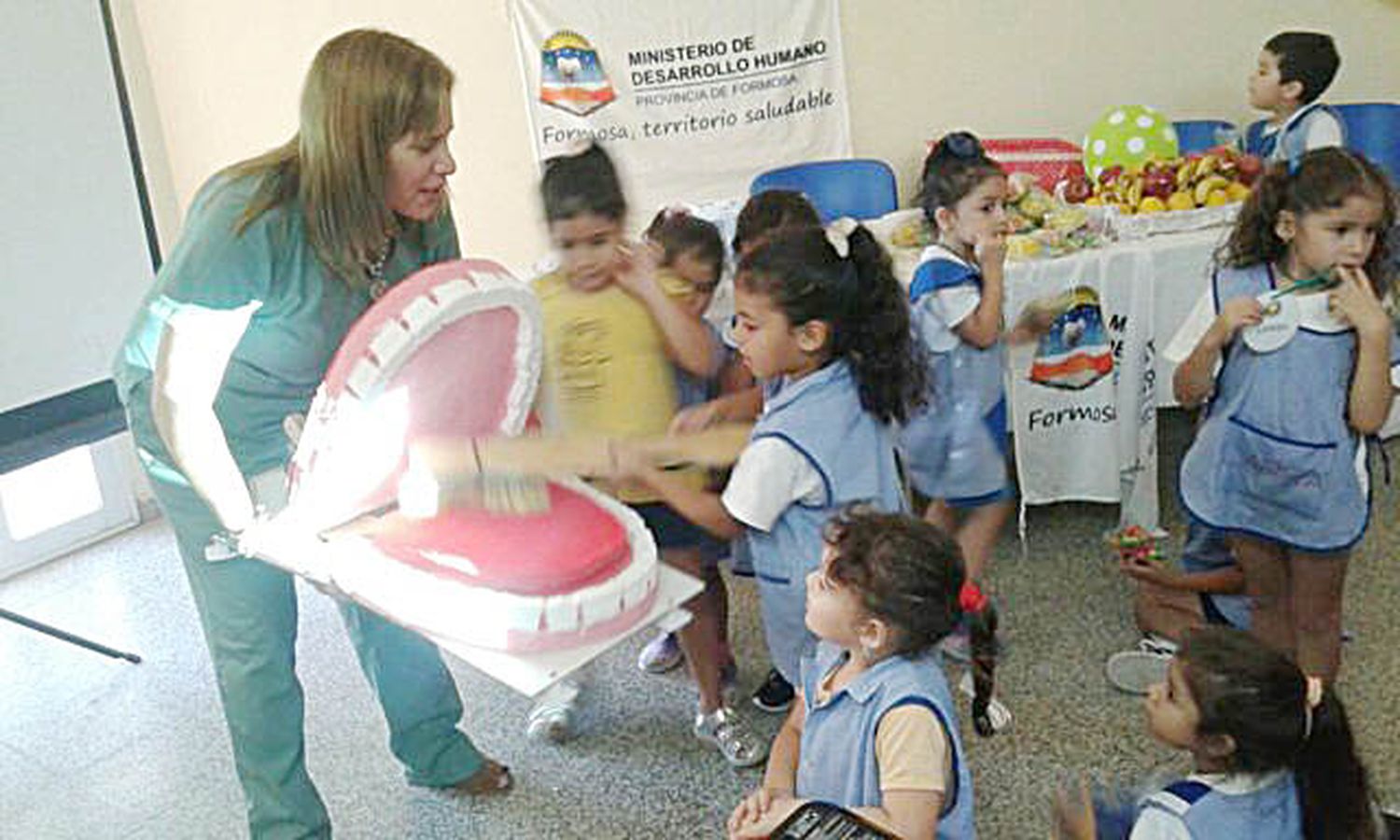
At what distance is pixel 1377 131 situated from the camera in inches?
129

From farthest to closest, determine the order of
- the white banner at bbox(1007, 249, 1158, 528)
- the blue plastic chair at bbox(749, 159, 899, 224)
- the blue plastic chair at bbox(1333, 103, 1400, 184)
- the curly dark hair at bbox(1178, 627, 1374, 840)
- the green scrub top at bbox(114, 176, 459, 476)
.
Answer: the blue plastic chair at bbox(749, 159, 899, 224) < the blue plastic chair at bbox(1333, 103, 1400, 184) < the white banner at bbox(1007, 249, 1158, 528) < the green scrub top at bbox(114, 176, 459, 476) < the curly dark hair at bbox(1178, 627, 1374, 840)

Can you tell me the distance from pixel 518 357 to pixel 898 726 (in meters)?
0.52

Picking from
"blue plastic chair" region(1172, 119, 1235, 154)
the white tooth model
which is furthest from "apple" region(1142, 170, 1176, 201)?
the white tooth model

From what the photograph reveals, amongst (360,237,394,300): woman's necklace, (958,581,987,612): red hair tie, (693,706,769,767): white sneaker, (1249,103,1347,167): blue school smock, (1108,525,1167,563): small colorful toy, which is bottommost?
(693,706,769,767): white sneaker

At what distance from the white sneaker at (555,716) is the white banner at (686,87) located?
1584 millimetres

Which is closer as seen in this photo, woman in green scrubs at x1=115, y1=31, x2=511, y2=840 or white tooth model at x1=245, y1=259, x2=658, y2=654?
white tooth model at x1=245, y1=259, x2=658, y2=654

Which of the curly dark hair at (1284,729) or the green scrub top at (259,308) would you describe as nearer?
the curly dark hair at (1284,729)

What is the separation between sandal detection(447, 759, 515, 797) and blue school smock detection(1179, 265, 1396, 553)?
1.22m

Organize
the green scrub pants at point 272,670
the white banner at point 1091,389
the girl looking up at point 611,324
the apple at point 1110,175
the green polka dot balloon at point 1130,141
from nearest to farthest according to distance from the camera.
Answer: the girl looking up at point 611,324 < the green scrub pants at point 272,670 < the white banner at point 1091,389 < the apple at point 1110,175 < the green polka dot balloon at point 1130,141

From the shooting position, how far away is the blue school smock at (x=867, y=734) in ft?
4.20

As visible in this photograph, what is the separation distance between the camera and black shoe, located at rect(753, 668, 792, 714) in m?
2.19

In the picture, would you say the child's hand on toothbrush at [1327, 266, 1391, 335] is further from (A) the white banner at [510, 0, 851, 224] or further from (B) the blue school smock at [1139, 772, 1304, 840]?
(A) the white banner at [510, 0, 851, 224]

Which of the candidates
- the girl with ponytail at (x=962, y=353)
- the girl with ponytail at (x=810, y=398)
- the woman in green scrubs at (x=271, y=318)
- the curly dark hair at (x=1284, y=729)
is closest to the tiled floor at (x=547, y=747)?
the girl with ponytail at (x=962, y=353)

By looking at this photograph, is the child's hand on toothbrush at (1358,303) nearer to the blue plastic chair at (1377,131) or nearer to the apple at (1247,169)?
the apple at (1247,169)
